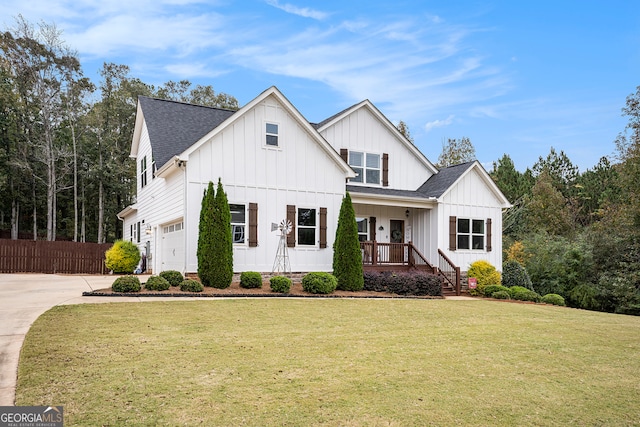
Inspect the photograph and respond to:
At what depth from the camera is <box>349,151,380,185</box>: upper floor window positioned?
2061 cm

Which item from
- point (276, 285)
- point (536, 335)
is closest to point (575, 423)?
point (536, 335)

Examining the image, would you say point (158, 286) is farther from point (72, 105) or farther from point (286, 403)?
point (72, 105)

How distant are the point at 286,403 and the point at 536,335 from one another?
6341 mm

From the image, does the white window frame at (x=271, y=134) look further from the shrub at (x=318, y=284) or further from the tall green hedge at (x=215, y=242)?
the shrub at (x=318, y=284)

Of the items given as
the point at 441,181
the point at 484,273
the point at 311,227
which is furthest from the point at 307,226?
the point at 484,273

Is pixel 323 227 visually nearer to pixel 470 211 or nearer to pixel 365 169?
pixel 365 169

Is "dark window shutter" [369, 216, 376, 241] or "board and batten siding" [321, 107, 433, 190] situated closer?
"board and batten siding" [321, 107, 433, 190]

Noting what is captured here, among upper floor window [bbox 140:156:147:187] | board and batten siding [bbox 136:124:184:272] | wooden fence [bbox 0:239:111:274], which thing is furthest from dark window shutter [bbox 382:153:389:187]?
wooden fence [bbox 0:239:111:274]

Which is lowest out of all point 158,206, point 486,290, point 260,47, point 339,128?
point 486,290

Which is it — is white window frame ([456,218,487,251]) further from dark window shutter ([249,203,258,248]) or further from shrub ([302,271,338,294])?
dark window shutter ([249,203,258,248])

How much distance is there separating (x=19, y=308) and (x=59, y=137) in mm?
29760

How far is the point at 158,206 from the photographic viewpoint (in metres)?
19.4
